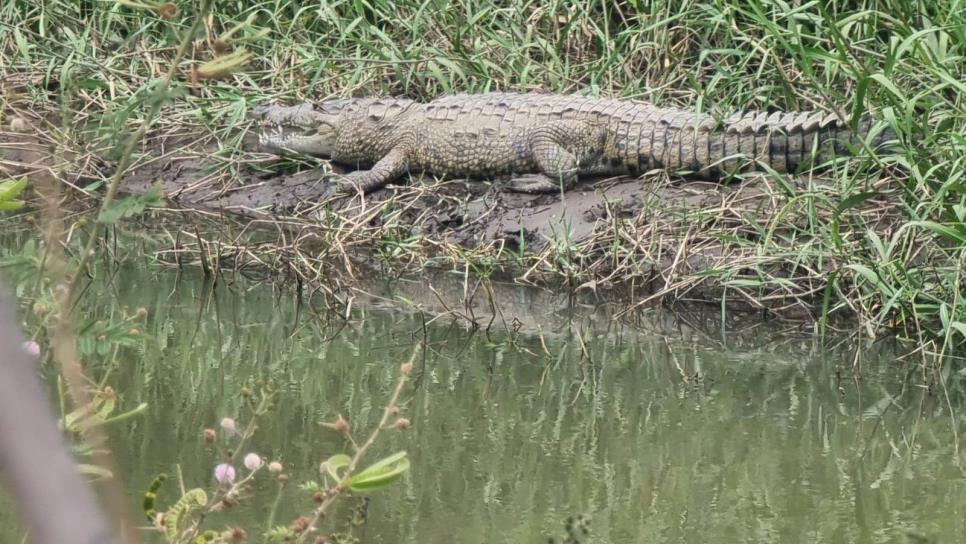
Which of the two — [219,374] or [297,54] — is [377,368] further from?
[297,54]

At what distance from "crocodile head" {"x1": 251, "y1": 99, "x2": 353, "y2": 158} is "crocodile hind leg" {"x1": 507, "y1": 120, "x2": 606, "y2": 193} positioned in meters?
1.00

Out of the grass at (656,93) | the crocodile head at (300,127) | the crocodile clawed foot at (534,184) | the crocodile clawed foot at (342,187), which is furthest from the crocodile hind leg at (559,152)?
the crocodile head at (300,127)

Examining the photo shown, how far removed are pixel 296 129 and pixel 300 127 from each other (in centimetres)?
2

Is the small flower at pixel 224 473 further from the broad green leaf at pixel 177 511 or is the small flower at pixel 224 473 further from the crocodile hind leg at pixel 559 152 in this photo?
the crocodile hind leg at pixel 559 152

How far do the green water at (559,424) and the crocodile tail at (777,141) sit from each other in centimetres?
122

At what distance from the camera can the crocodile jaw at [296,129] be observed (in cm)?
638

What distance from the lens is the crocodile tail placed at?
5293 mm

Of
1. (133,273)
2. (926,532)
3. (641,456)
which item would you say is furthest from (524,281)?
(926,532)

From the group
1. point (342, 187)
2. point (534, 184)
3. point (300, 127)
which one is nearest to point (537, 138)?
point (534, 184)

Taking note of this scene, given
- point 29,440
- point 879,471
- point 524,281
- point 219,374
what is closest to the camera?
point 29,440

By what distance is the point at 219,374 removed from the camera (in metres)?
3.83

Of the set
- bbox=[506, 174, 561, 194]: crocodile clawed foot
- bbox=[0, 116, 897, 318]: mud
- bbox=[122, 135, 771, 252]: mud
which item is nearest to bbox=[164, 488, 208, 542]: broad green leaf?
bbox=[0, 116, 897, 318]: mud

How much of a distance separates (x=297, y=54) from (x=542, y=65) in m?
1.26

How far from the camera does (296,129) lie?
21.1ft
